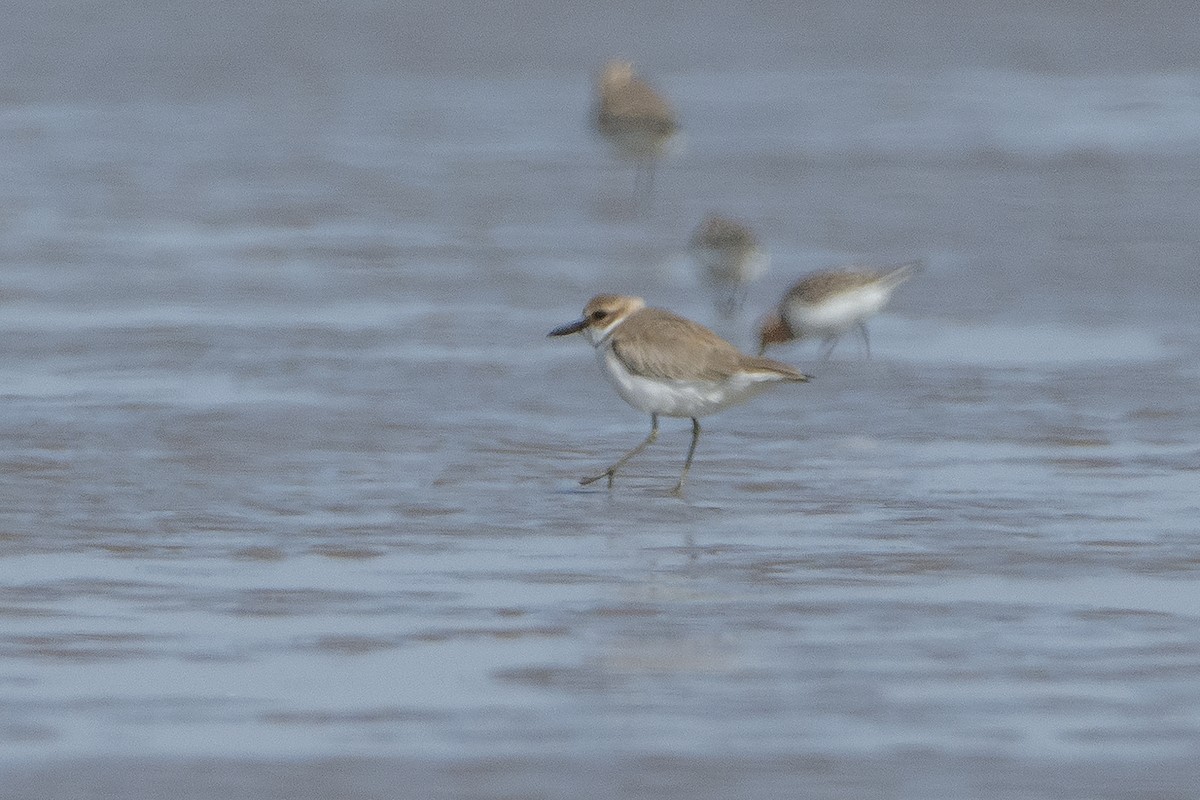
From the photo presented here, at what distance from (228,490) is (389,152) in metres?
12.6

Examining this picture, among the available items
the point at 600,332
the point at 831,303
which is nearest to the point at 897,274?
the point at 831,303

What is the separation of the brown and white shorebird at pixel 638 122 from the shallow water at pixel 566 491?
1.02 ft

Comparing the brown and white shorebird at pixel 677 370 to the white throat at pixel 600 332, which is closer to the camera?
the brown and white shorebird at pixel 677 370

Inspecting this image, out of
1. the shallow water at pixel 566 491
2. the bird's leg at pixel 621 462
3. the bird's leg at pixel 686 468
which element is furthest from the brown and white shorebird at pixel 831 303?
the bird's leg at pixel 686 468

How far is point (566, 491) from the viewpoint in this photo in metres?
9.76

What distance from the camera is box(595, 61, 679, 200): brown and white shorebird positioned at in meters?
20.5

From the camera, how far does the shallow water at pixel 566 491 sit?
20.8 ft

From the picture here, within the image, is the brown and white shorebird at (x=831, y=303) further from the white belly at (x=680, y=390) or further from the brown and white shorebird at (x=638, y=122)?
the brown and white shorebird at (x=638, y=122)

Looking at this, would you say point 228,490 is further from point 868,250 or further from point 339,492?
point 868,250

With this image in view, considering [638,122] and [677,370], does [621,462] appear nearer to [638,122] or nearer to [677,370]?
[677,370]

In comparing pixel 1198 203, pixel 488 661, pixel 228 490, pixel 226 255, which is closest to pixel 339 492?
pixel 228 490

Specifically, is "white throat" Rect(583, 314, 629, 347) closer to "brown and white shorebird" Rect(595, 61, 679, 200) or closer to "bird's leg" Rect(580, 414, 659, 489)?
"bird's leg" Rect(580, 414, 659, 489)

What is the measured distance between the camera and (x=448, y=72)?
28828 millimetres

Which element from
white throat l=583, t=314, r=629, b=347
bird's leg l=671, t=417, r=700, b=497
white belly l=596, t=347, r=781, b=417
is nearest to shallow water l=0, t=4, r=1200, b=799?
bird's leg l=671, t=417, r=700, b=497
